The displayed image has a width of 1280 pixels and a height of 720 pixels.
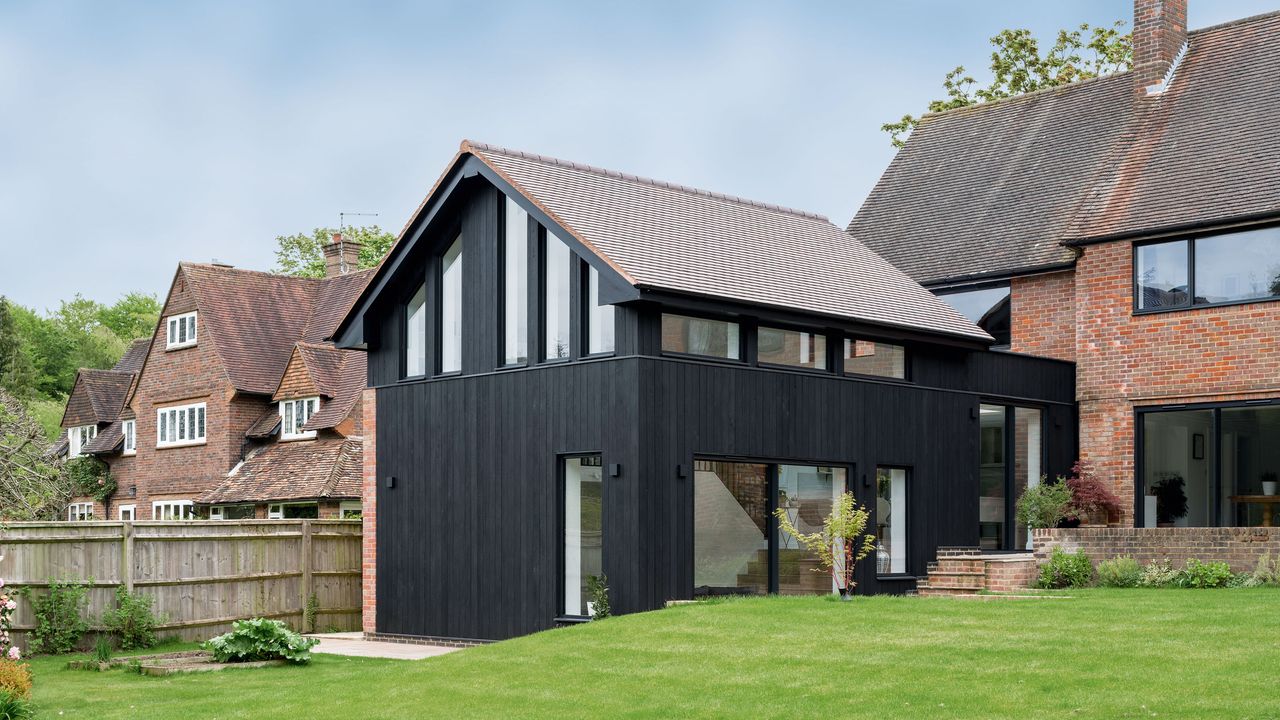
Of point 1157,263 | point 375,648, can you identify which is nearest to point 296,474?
point 375,648

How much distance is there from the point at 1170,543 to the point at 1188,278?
15.6 feet

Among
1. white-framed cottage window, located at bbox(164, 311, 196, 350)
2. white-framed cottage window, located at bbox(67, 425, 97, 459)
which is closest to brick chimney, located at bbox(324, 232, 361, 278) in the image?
white-framed cottage window, located at bbox(164, 311, 196, 350)

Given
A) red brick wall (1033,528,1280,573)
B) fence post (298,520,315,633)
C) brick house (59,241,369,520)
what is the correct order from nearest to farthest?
red brick wall (1033,528,1280,573)
fence post (298,520,315,633)
brick house (59,241,369,520)

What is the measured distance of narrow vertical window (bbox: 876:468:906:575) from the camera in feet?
72.3

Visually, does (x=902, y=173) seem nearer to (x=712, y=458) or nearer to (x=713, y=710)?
(x=712, y=458)

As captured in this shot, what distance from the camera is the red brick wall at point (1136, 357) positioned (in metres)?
22.4

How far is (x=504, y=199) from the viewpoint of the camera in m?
21.3

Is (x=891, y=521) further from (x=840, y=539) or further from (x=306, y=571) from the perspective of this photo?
(x=306, y=571)

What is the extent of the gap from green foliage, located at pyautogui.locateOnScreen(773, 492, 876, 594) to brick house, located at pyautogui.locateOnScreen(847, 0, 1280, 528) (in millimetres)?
4403

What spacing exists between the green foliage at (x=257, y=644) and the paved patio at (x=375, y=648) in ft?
4.94

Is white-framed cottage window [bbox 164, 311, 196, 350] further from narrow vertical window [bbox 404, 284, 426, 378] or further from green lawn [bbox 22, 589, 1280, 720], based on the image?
green lawn [bbox 22, 589, 1280, 720]

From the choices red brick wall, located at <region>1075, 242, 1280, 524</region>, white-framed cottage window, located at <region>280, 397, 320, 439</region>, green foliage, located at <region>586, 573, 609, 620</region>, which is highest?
red brick wall, located at <region>1075, 242, 1280, 524</region>

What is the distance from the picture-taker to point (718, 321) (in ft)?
65.6

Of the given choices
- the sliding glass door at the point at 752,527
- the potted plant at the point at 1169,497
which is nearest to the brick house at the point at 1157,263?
the potted plant at the point at 1169,497
